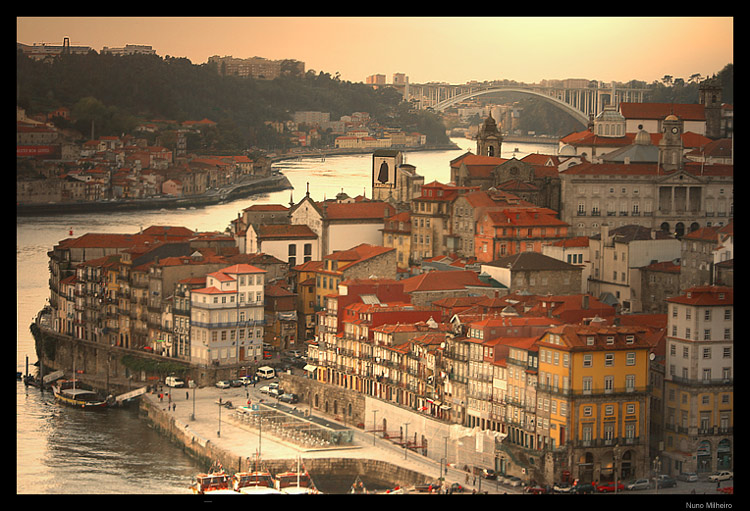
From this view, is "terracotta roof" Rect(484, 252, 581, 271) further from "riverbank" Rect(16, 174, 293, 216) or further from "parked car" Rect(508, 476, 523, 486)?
"riverbank" Rect(16, 174, 293, 216)

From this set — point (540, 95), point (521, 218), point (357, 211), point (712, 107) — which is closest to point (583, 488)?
point (521, 218)

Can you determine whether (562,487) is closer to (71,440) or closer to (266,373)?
(71,440)

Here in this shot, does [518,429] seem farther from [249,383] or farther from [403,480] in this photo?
[249,383]

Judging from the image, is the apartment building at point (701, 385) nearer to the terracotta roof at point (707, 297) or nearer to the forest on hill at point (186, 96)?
the terracotta roof at point (707, 297)

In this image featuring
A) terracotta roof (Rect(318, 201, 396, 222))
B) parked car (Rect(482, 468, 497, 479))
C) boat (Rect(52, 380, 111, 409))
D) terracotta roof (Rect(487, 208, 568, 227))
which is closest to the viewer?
parked car (Rect(482, 468, 497, 479))

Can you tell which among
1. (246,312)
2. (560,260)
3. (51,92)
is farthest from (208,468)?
(51,92)

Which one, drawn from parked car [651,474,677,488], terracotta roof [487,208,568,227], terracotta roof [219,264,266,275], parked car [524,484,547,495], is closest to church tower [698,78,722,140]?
terracotta roof [487,208,568,227]

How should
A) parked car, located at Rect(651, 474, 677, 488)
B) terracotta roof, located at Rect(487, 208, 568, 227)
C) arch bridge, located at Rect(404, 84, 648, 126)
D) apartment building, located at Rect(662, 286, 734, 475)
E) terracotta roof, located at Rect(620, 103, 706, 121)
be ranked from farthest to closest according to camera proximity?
arch bridge, located at Rect(404, 84, 648, 126), terracotta roof, located at Rect(620, 103, 706, 121), terracotta roof, located at Rect(487, 208, 568, 227), apartment building, located at Rect(662, 286, 734, 475), parked car, located at Rect(651, 474, 677, 488)
